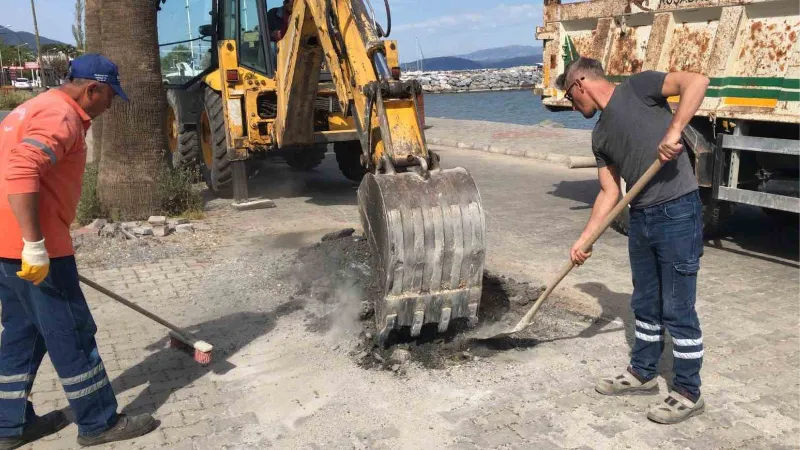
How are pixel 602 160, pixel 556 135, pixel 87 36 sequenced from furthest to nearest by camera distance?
1. pixel 556 135
2. pixel 87 36
3. pixel 602 160

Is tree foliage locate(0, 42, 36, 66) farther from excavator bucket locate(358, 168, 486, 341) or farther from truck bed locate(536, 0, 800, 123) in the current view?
excavator bucket locate(358, 168, 486, 341)

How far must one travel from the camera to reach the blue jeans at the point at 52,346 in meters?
3.37

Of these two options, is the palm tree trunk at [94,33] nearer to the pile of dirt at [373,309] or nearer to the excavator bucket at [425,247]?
the pile of dirt at [373,309]

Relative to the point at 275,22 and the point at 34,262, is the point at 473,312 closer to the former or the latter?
the point at 34,262

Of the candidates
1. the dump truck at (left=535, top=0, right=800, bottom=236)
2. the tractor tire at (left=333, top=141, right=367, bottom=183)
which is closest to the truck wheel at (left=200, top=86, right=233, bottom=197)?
the tractor tire at (left=333, top=141, right=367, bottom=183)

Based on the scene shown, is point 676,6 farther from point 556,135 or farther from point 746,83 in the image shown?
point 556,135

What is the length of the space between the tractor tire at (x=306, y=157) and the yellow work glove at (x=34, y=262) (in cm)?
783

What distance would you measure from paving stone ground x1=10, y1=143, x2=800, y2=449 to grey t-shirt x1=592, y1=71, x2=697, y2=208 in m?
1.19

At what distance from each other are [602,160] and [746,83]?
2995 mm

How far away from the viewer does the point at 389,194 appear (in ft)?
13.4

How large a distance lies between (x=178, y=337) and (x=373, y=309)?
129cm

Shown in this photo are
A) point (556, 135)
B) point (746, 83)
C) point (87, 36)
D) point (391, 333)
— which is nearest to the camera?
point (391, 333)

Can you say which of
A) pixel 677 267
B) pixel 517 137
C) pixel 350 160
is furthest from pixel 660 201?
pixel 517 137

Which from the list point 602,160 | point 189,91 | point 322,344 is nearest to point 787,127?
point 602,160
